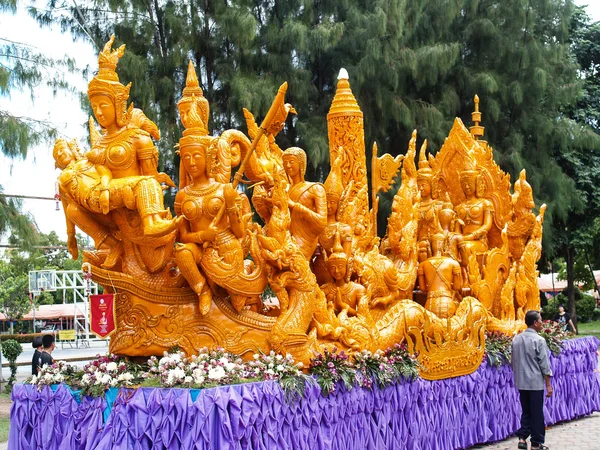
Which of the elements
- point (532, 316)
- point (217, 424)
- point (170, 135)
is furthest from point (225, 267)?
point (170, 135)

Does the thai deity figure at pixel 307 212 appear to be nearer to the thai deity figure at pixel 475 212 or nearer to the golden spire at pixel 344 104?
the golden spire at pixel 344 104

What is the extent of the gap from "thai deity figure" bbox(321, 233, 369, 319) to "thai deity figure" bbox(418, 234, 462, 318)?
126 centimetres

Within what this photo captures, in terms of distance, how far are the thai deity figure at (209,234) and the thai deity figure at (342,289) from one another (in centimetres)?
109

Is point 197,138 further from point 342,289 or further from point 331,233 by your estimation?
point 342,289

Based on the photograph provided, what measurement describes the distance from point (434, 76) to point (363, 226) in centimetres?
801

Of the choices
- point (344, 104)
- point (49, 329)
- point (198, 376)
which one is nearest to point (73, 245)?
point (198, 376)

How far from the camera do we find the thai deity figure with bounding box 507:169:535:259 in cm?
984

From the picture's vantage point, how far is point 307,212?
24.1 ft

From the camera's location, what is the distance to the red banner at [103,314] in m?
6.55

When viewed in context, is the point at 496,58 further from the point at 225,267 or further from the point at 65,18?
the point at 225,267

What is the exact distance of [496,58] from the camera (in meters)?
17.2

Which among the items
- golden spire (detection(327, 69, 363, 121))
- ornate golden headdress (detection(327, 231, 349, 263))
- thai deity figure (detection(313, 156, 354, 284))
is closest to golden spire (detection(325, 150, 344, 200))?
thai deity figure (detection(313, 156, 354, 284))

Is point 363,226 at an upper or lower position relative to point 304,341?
upper

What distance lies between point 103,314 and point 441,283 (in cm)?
386
